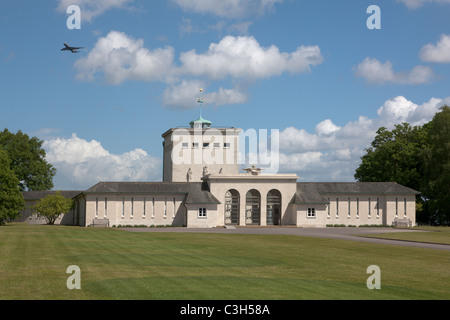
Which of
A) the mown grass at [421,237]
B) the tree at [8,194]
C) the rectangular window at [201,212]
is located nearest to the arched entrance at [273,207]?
the rectangular window at [201,212]

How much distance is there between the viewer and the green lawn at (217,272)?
17000mm

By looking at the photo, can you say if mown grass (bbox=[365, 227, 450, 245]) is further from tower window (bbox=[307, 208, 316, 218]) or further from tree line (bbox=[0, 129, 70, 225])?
tree line (bbox=[0, 129, 70, 225])

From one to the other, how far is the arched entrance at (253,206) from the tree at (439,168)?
22104 mm

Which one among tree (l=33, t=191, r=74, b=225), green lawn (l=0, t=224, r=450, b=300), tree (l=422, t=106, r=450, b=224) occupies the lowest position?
green lawn (l=0, t=224, r=450, b=300)

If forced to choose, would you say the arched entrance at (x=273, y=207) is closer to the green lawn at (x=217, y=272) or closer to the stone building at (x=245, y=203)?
the stone building at (x=245, y=203)

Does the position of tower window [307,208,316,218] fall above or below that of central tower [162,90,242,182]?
below

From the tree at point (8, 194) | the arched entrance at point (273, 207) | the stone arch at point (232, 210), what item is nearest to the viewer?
the tree at point (8, 194)

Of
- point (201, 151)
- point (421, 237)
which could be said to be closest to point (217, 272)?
point (421, 237)

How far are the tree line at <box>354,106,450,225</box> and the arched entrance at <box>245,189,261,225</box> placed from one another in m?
21.4

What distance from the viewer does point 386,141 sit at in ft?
302

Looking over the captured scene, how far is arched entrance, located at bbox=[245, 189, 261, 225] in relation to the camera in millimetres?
76188

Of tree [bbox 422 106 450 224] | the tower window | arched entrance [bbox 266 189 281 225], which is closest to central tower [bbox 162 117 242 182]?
arched entrance [bbox 266 189 281 225]
